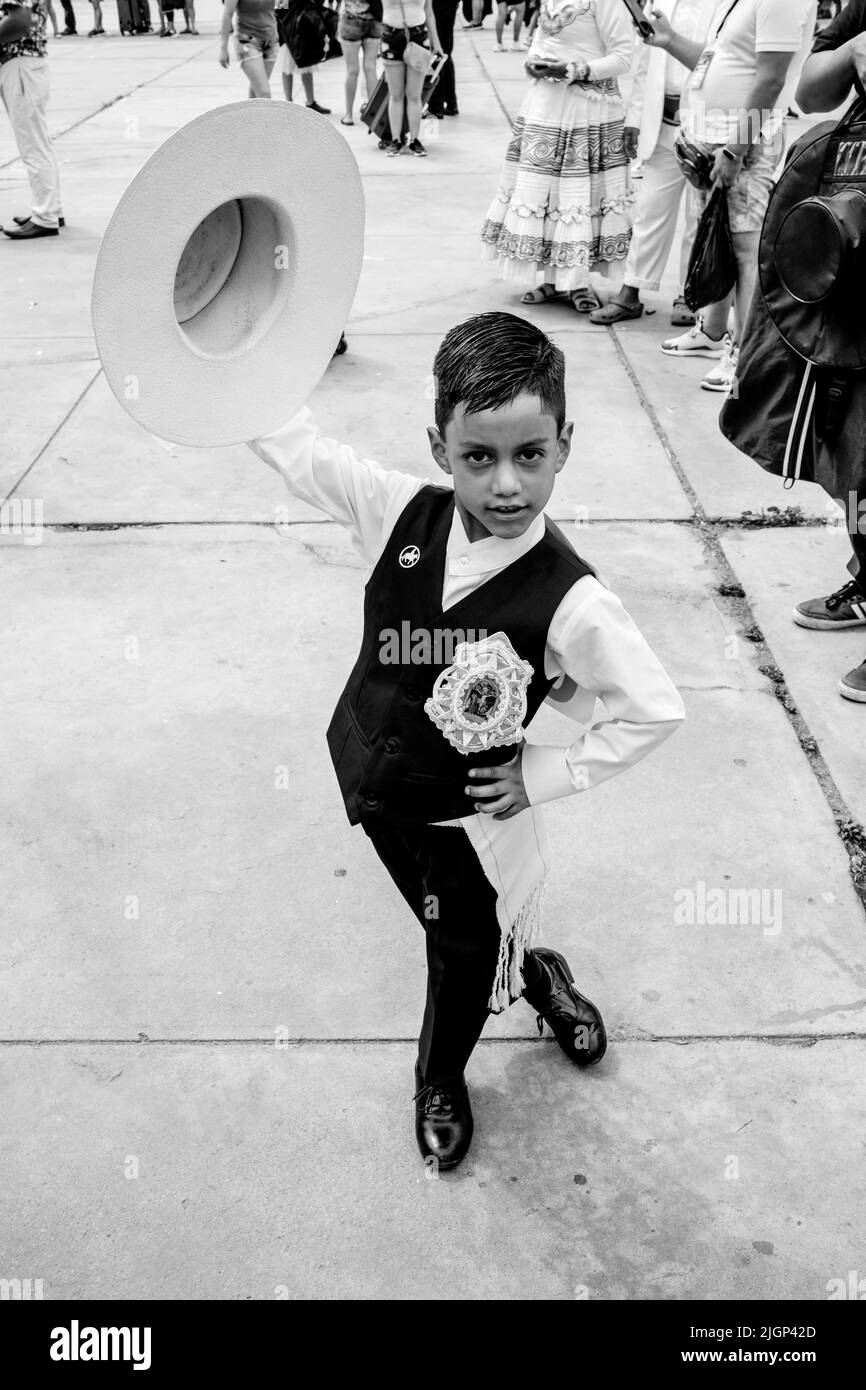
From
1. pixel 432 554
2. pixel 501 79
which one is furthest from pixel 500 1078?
pixel 501 79

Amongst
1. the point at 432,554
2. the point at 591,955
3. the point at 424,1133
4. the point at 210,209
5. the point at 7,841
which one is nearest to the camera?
the point at 210,209

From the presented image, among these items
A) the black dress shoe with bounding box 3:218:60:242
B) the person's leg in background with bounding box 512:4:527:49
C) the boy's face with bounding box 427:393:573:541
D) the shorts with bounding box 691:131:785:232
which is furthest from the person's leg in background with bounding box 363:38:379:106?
the boy's face with bounding box 427:393:573:541

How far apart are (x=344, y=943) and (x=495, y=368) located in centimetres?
140

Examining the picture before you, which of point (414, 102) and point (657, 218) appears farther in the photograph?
point (414, 102)

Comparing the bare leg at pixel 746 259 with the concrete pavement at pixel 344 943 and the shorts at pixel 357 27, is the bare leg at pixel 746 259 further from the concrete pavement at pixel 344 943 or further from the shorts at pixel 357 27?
the shorts at pixel 357 27

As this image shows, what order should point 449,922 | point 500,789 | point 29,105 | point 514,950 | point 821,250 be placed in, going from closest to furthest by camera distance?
point 500,789
point 449,922
point 514,950
point 821,250
point 29,105

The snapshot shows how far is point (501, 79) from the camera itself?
14031mm

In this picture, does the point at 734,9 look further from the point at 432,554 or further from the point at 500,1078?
the point at 500,1078

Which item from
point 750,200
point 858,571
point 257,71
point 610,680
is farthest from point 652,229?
point 610,680

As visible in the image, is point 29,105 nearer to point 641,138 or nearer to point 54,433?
point 54,433

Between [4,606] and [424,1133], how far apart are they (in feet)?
7.75

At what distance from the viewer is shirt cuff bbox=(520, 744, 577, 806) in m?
1.83

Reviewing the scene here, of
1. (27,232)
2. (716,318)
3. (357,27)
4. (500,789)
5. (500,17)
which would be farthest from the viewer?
(500,17)

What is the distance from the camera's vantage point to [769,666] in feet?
11.7
